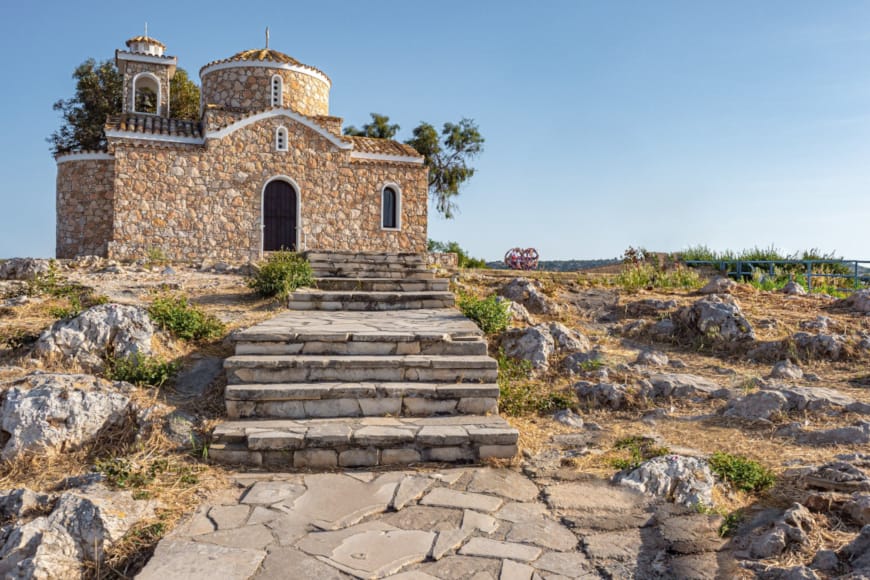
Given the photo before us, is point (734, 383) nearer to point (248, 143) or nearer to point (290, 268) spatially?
point (290, 268)

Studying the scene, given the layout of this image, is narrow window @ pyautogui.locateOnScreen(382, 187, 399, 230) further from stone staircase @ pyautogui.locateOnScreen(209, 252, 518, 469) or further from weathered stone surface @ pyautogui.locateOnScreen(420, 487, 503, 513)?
weathered stone surface @ pyautogui.locateOnScreen(420, 487, 503, 513)

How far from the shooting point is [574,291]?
1147 centimetres

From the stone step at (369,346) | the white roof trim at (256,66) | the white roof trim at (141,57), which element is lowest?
the stone step at (369,346)

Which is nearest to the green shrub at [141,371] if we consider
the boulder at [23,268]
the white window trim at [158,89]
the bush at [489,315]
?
the bush at [489,315]

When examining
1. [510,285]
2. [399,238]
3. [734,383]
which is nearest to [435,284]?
[510,285]

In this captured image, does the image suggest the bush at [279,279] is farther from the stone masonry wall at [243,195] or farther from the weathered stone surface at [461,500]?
the stone masonry wall at [243,195]

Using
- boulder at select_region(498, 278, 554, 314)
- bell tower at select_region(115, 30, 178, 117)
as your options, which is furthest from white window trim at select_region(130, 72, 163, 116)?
boulder at select_region(498, 278, 554, 314)

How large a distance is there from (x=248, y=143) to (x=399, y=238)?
537 cm

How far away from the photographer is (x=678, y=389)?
6598mm

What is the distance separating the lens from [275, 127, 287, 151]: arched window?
1869cm

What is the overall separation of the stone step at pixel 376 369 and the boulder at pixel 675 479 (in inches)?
71.0

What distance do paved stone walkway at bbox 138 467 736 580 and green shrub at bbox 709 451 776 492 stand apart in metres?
0.65

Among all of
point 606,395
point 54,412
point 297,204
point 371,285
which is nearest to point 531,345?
point 606,395

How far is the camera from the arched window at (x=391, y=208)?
20031 millimetres
